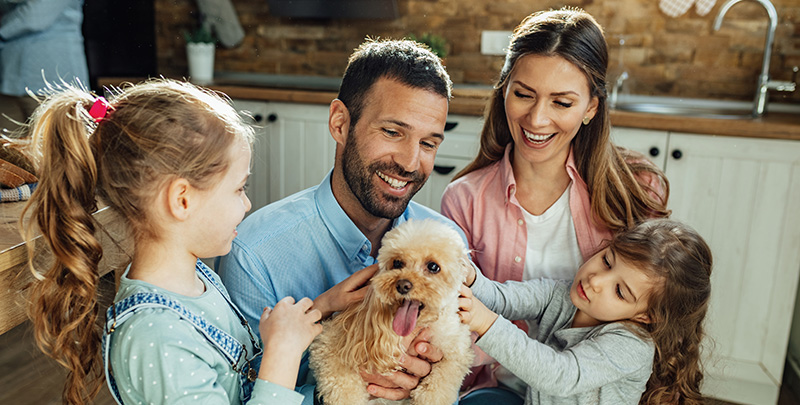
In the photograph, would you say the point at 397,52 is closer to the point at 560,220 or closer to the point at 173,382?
the point at 560,220

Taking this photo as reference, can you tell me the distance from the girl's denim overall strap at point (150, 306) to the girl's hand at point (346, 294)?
201 mm

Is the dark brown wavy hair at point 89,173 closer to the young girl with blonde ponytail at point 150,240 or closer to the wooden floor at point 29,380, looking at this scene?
the young girl with blonde ponytail at point 150,240

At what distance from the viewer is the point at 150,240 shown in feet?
3.50

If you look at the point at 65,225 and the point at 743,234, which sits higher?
the point at 65,225

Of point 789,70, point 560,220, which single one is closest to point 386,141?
point 560,220

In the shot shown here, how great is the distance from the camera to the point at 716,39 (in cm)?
302

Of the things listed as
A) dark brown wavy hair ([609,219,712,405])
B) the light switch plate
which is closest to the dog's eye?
dark brown wavy hair ([609,219,712,405])

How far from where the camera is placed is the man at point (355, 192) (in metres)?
1.33

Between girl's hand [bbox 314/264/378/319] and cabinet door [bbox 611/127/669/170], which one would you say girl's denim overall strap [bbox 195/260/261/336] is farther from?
cabinet door [bbox 611/127/669/170]

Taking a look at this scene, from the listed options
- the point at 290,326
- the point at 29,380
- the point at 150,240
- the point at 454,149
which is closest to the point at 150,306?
the point at 150,240

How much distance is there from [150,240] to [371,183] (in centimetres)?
52

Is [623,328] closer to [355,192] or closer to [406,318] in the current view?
[406,318]

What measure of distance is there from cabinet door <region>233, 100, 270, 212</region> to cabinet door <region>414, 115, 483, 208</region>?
89cm

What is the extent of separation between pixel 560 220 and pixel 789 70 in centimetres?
199
